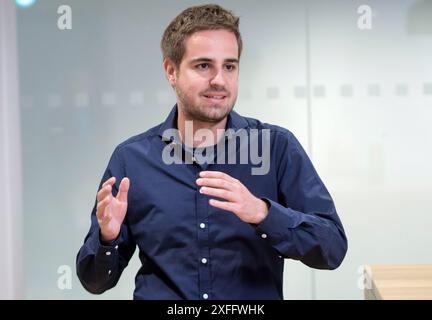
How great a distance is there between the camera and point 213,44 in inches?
52.4

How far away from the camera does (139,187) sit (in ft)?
4.44

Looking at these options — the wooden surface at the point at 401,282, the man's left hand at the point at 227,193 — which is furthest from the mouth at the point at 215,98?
the wooden surface at the point at 401,282

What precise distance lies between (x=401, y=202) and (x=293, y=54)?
627 millimetres

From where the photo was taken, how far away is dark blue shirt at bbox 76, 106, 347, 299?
4.22 feet

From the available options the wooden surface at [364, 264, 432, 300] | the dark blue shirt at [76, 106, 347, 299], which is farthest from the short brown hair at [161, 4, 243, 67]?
the wooden surface at [364, 264, 432, 300]

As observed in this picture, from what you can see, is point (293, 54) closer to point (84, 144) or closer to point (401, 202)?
point (401, 202)

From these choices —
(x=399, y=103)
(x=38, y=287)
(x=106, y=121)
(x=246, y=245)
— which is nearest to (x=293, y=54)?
(x=399, y=103)

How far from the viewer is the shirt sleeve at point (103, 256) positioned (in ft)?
4.14

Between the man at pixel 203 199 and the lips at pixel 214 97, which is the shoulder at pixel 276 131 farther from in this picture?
the lips at pixel 214 97

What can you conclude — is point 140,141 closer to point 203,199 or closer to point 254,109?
point 203,199

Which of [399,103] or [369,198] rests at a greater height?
[399,103]

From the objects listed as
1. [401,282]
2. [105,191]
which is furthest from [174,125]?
[401,282]

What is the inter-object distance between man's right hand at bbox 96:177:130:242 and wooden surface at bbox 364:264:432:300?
1.85ft

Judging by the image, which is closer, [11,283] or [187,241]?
[187,241]
